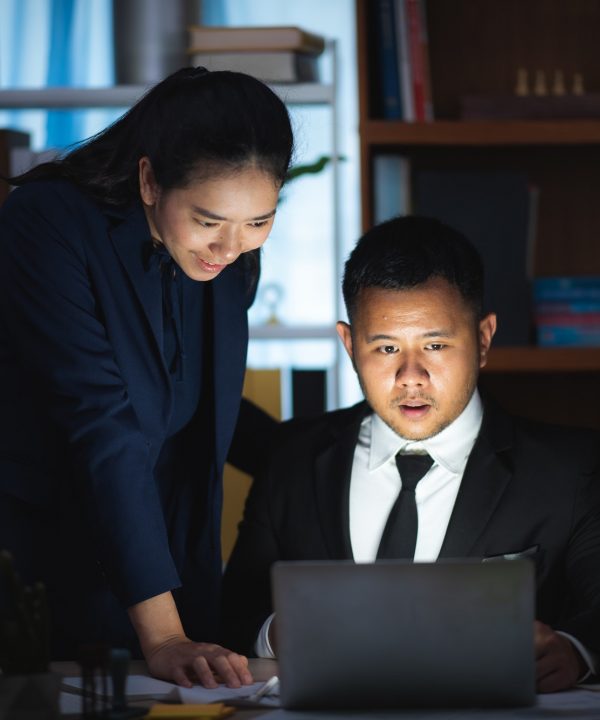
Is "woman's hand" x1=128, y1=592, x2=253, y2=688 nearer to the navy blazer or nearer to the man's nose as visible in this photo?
the navy blazer

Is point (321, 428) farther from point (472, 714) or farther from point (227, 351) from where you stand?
point (472, 714)

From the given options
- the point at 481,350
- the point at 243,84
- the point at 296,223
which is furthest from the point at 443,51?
the point at 243,84

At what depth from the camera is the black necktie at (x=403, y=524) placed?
172cm

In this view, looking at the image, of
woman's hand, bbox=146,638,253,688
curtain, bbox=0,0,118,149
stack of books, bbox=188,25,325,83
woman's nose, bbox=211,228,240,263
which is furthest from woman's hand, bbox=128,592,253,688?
curtain, bbox=0,0,118,149

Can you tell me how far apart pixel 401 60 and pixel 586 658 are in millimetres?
1380

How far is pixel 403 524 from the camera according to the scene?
1728mm

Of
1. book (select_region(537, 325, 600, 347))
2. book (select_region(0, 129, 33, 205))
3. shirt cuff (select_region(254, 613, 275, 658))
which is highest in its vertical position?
book (select_region(0, 129, 33, 205))

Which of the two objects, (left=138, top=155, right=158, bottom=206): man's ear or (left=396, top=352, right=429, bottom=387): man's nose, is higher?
(left=138, top=155, right=158, bottom=206): man's ear

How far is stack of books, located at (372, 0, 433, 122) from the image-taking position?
7.89ft

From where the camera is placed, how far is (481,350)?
1.87m

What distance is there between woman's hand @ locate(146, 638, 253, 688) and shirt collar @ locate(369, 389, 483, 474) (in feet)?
1.77

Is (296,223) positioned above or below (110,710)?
above

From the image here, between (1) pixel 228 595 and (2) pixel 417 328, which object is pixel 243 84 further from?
(1) pixel 228 595

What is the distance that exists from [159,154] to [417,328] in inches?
19.1
